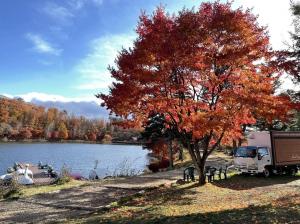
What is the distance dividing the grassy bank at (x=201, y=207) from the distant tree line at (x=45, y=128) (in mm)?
128601

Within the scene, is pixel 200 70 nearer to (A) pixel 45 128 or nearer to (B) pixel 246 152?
(B) pixel 246 152

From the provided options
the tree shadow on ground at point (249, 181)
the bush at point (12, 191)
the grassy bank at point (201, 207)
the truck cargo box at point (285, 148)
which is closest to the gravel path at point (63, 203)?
the grassy bank at point (201, 207)

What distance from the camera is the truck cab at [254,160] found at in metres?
26.2

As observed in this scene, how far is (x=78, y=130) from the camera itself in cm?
17038

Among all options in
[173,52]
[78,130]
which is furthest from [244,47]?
[78,130]

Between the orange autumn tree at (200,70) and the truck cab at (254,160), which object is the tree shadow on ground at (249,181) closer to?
the truck cab at (254,160)

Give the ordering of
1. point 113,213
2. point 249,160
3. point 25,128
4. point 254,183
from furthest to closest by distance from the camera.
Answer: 1. point 25,128
2. point 249,160
3. point 254,183
4. point 113,213

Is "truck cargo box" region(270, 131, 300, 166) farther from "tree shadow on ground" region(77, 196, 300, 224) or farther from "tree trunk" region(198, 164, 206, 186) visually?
"tree shadow on ground" region(77, 196, 300, 224)

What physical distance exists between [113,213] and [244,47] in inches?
371

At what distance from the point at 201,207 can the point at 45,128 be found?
15192 centimetres

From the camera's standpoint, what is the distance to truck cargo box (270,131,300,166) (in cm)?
2706

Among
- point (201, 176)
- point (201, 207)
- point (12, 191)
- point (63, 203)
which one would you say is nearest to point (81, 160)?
point (12, 191)

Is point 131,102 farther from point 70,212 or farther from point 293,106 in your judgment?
point 293,106

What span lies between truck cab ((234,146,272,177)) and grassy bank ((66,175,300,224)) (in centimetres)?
371
